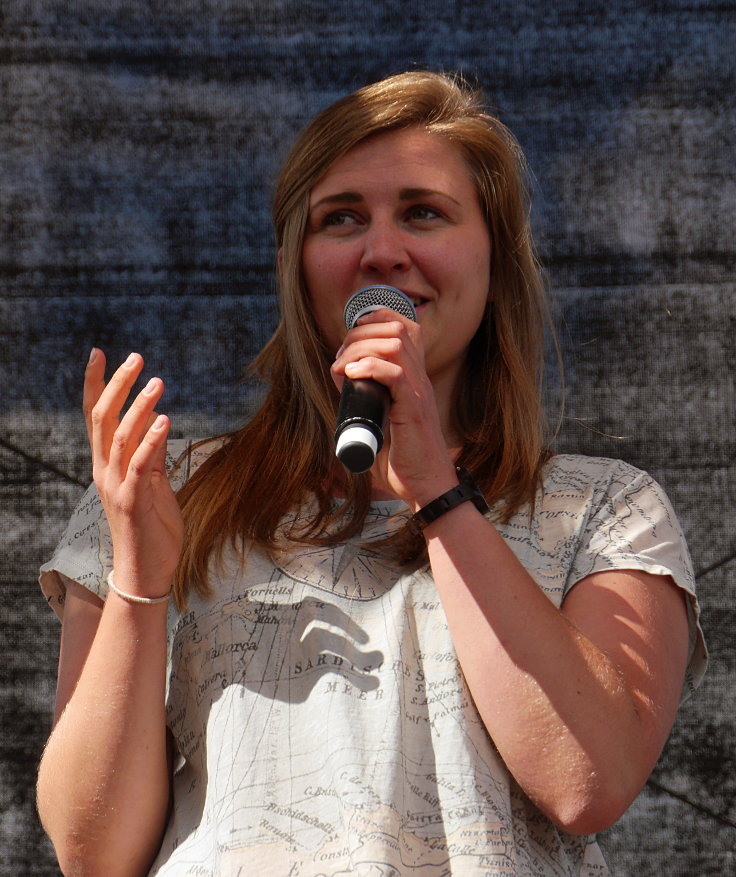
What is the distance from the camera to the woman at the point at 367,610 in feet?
4.77

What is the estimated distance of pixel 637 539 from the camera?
1.69 meters

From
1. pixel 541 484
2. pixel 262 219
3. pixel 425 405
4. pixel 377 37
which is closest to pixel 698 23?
pixel 377 37

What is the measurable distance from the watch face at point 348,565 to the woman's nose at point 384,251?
0.40 m

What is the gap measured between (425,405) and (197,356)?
1.08 metres

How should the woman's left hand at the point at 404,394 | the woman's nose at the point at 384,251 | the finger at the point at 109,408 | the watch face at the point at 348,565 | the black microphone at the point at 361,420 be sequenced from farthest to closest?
1. the woman's nose at the point at 384,251
2. the watch face at the point at 348,565
3. the finger at the point at 109,408
4. the woman's left hand at the point at 404,394
5. the black microphone at the point at 361,420

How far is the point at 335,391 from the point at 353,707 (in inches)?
23.5

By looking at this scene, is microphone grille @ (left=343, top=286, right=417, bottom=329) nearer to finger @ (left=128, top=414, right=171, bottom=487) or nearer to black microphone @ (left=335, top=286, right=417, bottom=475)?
black microphone @ (left=335, top=286, right=417, bottom=475)

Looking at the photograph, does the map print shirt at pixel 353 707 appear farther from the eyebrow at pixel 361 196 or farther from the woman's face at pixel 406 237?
the eyebrow at pixel 361 196

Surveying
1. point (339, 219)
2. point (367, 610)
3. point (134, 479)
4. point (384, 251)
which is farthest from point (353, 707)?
point (339, 219)

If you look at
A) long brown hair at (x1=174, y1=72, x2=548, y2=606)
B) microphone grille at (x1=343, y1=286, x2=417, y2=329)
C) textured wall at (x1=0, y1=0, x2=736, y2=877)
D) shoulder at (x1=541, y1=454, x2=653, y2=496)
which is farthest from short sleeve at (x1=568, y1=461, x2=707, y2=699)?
textured wall at (x1=0, y1=0, x2=736, y2=877)

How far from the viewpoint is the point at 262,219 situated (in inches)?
96.1

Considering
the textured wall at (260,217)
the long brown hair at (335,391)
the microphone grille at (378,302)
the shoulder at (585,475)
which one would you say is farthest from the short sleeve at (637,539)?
the textured wall at (260,217)

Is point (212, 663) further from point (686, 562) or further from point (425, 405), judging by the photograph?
point (686, 562)

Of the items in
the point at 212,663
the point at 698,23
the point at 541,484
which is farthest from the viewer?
the point at 698,23
